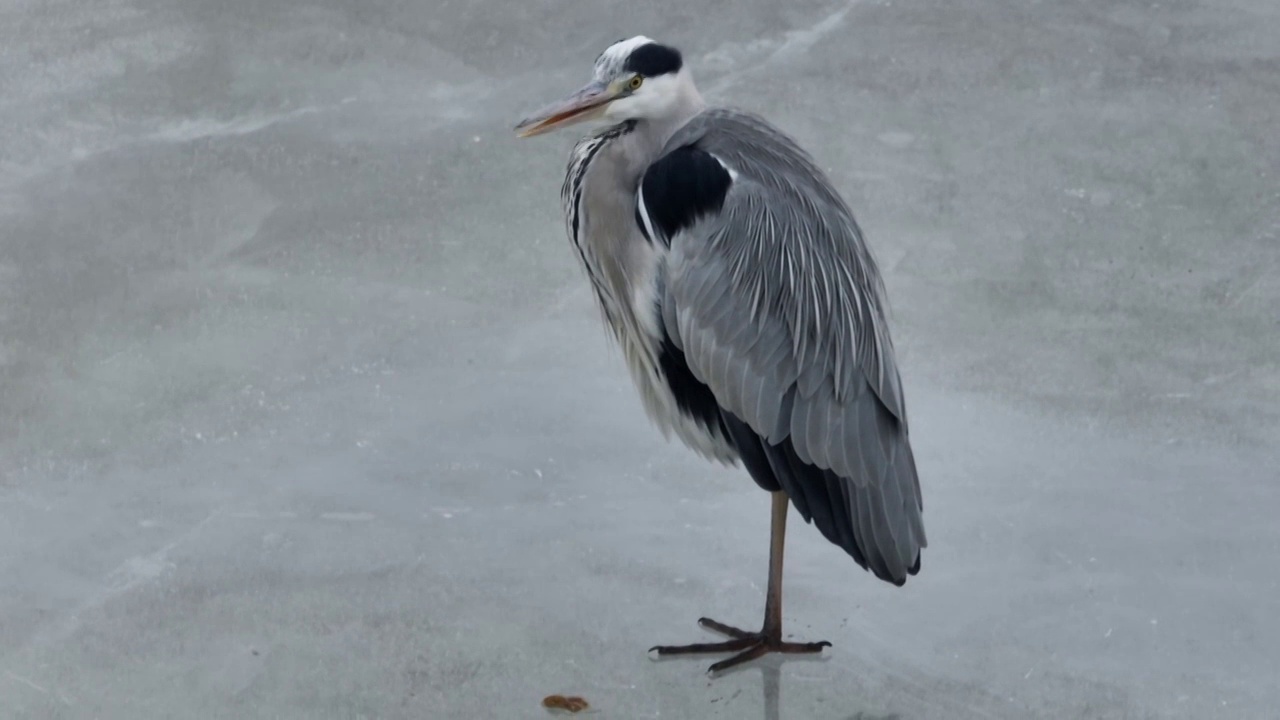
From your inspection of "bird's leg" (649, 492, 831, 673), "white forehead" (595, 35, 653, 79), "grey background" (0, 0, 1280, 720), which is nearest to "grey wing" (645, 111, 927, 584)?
"bird's leg" (649, 492, 831, 673)

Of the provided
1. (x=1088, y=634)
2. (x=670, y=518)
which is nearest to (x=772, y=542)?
(x=670, y=518)

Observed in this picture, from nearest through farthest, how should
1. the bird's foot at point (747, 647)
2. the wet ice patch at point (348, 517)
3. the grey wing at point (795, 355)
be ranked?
the grey wing at point (795, 355), the bird's foot at point (747, 647), the wet ice patch at point (348, 517)

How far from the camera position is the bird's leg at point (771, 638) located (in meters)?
3.54

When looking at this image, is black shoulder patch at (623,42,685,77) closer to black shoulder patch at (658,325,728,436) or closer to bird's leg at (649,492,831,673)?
black shoulder patch at (658,325,728,436)

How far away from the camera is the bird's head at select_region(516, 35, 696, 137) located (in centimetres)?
Result: 354

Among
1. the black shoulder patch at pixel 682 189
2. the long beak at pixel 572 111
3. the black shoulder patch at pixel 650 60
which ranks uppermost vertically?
the black shoulder patch at pixel 650 60

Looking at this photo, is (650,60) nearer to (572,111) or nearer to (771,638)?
(572,111)

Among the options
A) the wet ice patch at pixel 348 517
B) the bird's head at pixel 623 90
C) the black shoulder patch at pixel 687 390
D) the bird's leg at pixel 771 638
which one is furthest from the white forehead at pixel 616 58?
the wet ice patch at pixel 348 517

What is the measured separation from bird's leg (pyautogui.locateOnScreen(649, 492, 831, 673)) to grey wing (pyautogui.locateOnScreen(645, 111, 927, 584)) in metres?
0.12

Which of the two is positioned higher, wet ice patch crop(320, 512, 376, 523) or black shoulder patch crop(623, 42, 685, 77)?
black shoulder patch crop(623, 42, 685, 77)

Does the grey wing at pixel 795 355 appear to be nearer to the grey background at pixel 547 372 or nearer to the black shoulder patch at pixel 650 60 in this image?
the black shoulder patch at pixel 650 60

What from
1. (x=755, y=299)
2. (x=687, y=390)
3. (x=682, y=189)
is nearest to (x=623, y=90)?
(x=682, y=189)

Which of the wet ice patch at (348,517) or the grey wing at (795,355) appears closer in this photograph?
the grey wing at (795,355)

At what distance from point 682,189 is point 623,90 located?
0.85 feet
